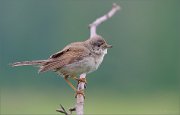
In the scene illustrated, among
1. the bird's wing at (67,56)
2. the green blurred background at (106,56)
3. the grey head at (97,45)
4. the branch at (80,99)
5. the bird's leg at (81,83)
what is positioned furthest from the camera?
the green blurred background at (106,56)

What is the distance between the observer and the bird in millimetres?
9727

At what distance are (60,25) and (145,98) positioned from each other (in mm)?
9977

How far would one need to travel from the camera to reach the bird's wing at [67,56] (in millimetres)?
9711

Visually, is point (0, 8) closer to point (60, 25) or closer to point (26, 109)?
point (60, 25)

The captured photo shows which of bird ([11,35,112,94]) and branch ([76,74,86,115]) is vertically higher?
bird ([11,35,112,94])

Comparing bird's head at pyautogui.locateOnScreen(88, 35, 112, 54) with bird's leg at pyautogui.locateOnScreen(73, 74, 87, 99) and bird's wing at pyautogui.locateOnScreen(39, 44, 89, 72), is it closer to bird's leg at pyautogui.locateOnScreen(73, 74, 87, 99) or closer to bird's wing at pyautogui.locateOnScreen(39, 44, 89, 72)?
bird's wing at pyautogui.locateOnScreen(39, 44, 89, 72)

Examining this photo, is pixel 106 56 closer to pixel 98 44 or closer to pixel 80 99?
pixel 98 44

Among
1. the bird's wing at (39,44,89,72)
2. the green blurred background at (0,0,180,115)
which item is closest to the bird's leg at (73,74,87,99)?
the bird's wing at (39,44,89,72)

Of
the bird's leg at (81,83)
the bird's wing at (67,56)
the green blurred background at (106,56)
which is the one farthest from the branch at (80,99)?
the green blurred background at (106,56)

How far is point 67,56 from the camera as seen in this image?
9.84 metres

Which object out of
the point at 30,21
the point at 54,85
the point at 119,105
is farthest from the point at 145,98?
the point at 30,21

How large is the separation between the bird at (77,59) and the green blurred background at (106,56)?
45.3 feet

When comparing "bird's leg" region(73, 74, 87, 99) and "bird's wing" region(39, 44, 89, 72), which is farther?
"bird's wing" region(39, 44, 89, 72)

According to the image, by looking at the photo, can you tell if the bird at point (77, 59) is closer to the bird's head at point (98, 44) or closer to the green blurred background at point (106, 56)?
the bird's head at point (98, 44)
